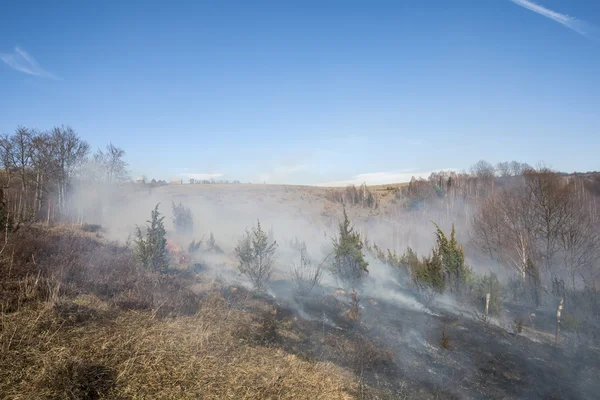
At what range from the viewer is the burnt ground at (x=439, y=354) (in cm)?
891

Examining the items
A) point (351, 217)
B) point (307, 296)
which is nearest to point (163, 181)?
point (351, 217)

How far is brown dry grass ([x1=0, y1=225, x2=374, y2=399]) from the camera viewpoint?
162 inches

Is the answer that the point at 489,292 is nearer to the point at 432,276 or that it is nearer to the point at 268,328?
the point at 432,276

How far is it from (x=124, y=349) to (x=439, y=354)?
11178 millimetres

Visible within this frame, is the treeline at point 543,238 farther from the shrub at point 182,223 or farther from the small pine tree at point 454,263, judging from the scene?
the shrub at point 182,223

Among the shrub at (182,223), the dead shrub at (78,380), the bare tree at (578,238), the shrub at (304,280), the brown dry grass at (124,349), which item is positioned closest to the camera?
the dead shrub at (78,380)

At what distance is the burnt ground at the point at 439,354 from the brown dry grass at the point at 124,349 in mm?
1682

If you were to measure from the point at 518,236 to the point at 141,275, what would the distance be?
26147 mm

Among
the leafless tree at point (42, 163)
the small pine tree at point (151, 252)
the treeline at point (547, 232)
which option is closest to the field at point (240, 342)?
the small pine tree at point (151, 252)

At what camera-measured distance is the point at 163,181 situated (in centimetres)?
7550

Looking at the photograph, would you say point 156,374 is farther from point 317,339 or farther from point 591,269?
point 591,269

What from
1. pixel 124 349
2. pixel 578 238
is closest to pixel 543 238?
pixel 578 238

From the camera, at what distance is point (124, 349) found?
492cm

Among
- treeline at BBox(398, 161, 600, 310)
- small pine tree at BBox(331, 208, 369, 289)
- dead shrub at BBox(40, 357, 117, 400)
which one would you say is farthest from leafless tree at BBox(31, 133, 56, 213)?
treeline at BBox(398, 161, 600, 310)
